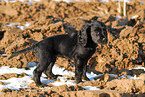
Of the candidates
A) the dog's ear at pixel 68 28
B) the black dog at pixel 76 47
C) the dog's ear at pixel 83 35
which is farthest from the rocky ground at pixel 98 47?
the dog's ear at pixel 83 35

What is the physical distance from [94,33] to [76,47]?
586mm

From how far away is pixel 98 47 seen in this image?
799 cm

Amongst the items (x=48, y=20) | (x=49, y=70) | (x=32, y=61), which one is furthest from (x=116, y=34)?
(x=49, y=70)

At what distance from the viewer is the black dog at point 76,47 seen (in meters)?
5.00

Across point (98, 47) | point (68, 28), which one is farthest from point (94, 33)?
point (68, 28)

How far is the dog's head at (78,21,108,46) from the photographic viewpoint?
4945mm

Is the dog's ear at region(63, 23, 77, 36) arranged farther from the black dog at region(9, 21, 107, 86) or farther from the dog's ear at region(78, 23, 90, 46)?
the dog's ear at region(78, 23, 90, 46)

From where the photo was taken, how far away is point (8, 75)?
6.00m

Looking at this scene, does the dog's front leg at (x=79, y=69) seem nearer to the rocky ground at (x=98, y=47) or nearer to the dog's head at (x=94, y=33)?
the rocky ground at (x=98, y=47)

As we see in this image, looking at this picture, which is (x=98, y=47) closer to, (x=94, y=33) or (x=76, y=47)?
(x=76, y=47)

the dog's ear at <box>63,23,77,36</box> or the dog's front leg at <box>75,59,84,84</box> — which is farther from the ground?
the dog's ear at <box>63,23,77,36</box>

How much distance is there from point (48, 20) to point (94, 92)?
20.4 feet

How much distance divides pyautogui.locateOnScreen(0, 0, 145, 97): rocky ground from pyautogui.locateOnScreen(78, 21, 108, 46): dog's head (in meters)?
0.99

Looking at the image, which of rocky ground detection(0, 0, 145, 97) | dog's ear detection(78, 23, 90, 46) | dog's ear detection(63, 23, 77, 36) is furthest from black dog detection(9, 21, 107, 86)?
dog's ear detection(63, 23, 77, 36)
